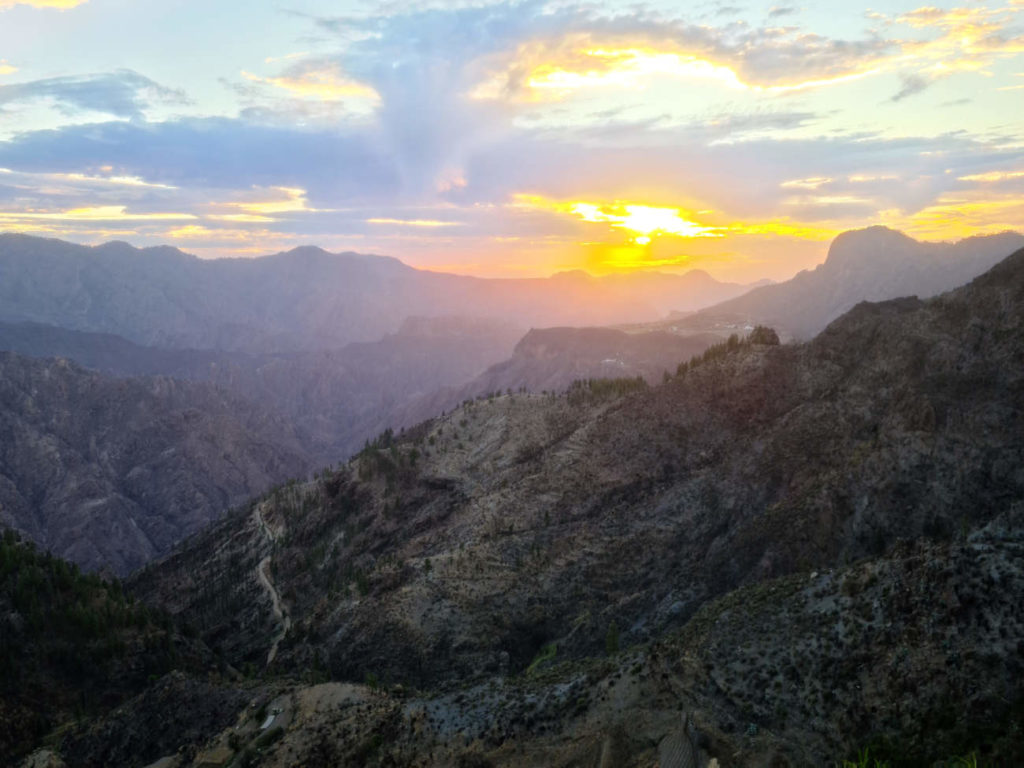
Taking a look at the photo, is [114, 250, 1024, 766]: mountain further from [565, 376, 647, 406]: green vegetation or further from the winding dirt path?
[565, 376, 647, 406]: green vegetation

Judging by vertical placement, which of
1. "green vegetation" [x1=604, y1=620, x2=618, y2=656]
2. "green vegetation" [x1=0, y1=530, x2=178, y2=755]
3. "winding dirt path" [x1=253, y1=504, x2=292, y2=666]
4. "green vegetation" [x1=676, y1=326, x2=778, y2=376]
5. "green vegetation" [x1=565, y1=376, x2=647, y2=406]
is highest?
"green vegetation" [x1=676, y1=326, x2=778, y2=376]

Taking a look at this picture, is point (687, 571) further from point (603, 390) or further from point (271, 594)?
point (271, 594)

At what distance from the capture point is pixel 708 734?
83.1 feet

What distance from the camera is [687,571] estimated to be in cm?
5706

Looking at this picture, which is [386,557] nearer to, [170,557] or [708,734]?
[708,734]

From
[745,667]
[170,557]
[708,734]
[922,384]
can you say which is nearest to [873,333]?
[922,384]

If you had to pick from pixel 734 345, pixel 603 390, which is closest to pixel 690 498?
pixel 734 345

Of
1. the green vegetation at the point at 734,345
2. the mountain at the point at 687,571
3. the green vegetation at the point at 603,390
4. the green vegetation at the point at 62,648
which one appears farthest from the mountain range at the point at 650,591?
the green vegetation at the point at 734,345

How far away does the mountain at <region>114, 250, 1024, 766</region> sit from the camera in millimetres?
26922

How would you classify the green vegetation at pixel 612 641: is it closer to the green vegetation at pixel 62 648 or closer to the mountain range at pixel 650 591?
the mountain range at pixel 650 591

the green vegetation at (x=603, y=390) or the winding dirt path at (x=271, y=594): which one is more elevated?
the green vegetation at (x=603, y=390)

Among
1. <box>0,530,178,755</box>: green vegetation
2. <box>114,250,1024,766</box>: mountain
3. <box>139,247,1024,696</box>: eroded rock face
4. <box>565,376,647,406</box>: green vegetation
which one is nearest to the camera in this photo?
<box>114,250,1024,766</box>: mountain

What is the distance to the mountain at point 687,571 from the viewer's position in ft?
88.3

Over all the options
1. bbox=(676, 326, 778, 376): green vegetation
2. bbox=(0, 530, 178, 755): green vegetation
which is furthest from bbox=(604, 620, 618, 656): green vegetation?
bbox=(0, 530, 178, 755): green vegetation
